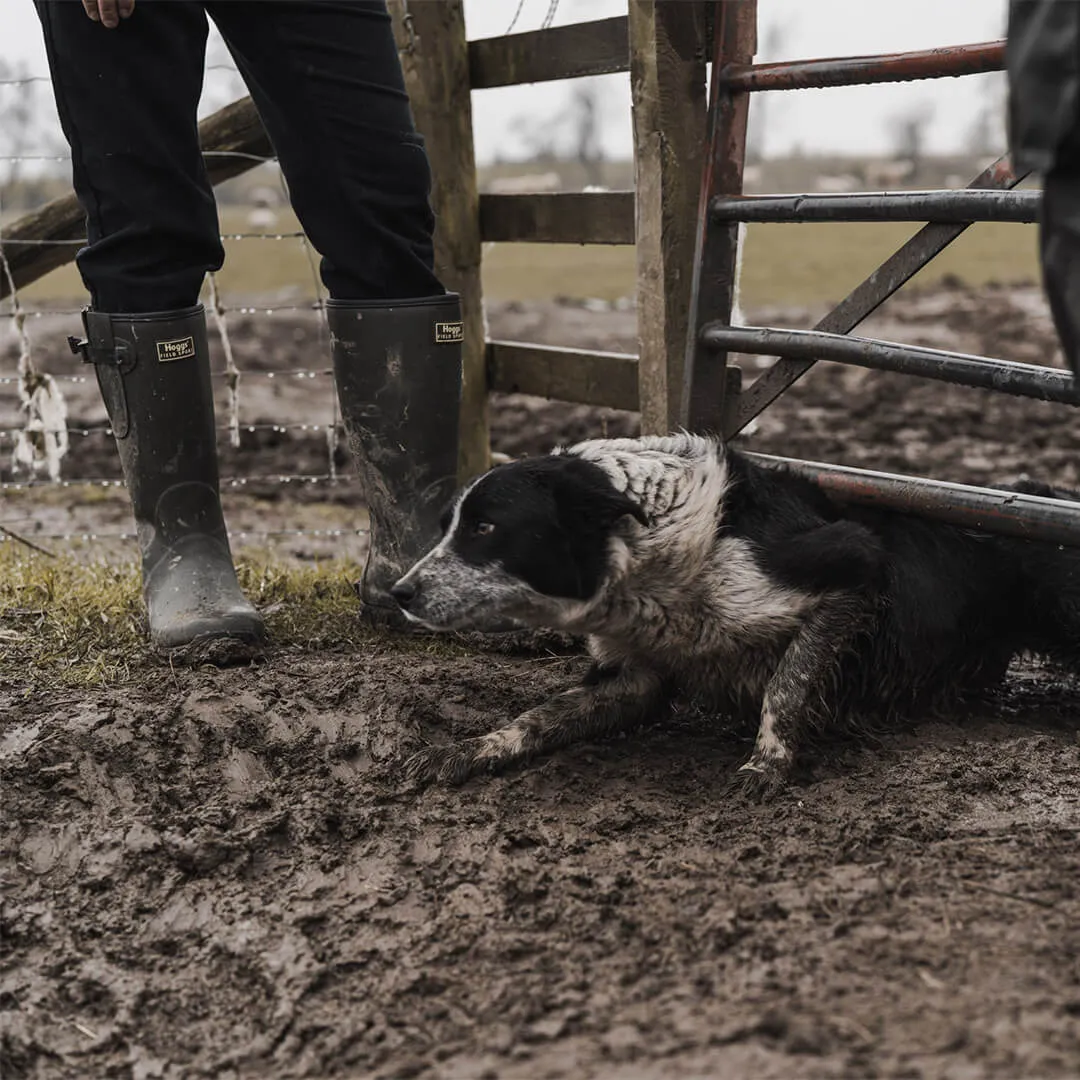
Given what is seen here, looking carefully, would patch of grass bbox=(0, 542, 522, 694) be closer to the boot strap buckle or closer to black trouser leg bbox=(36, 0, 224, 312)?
the boot strap buckle

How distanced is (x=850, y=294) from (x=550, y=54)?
55.7 inches

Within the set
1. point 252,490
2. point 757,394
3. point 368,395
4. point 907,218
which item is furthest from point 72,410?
point 907,218

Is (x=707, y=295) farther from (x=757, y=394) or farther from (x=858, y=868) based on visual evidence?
(x=858, y=868)

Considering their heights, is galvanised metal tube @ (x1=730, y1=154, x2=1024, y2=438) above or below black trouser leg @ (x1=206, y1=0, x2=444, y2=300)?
below

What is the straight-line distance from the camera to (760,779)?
10.2 ft

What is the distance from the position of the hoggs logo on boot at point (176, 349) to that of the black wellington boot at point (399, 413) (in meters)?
0.42

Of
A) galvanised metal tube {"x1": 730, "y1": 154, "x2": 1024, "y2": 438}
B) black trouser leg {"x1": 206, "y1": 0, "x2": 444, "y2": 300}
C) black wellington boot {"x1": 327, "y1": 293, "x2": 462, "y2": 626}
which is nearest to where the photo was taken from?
galvanised metal tube {"x1": 730, "y1": 154, "x2": 1024, "y2": 438}

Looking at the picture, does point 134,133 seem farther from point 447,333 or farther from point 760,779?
point 760,779

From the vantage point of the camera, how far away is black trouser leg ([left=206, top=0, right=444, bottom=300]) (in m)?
3.55

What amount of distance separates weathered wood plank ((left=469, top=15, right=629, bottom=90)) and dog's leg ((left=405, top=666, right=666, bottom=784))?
202 cm

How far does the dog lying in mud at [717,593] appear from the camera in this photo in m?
3.25

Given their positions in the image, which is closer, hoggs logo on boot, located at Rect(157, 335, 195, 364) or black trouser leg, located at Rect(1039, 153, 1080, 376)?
black trouser leg, located at Rect(1039, 153, 1080, 376)

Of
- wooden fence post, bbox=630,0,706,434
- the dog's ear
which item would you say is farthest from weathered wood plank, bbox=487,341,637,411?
the dog's ear

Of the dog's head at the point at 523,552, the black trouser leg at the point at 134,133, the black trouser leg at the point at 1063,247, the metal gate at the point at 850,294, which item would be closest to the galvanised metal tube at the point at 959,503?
the metal gate at the point at 850,294
